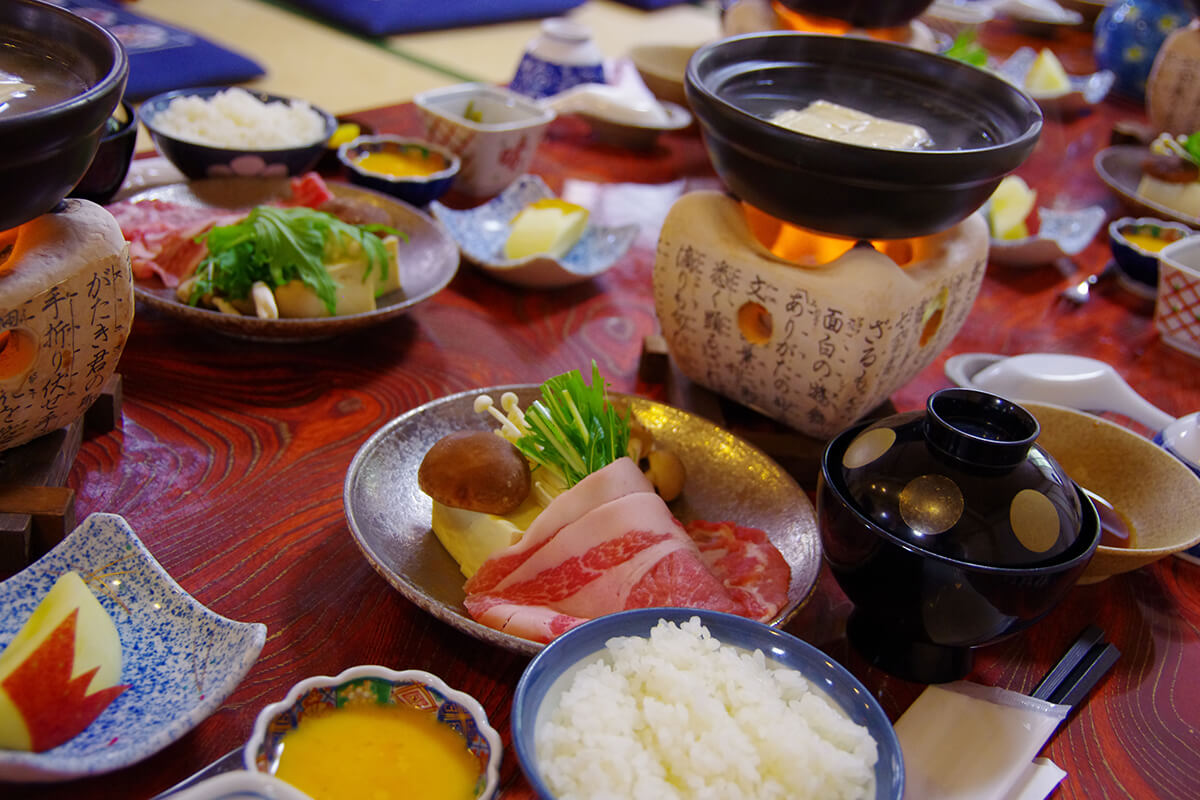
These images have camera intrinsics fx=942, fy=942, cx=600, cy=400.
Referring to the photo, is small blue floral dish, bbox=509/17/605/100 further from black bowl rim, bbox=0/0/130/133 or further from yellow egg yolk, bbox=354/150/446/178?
black bowl rim, bbox=0/0/130/133

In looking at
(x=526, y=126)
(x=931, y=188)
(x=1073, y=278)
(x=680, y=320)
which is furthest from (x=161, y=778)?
(x=1073, y=278)

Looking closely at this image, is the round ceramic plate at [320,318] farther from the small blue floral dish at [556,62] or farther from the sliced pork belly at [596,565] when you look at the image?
the small blue floral dish at [556,62]

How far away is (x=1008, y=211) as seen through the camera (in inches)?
106

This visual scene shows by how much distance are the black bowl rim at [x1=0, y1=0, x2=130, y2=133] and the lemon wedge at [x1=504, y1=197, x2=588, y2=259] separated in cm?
109

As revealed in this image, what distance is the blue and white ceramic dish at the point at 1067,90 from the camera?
385cm

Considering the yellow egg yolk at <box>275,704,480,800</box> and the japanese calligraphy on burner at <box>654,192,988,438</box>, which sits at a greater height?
the japanese calligraphy on burner at <box>654,192,988,438</box>

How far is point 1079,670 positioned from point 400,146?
6.28 ft

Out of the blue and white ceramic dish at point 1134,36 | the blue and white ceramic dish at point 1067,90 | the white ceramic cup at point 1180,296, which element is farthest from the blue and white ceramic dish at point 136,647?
the blue and white ceramic dish at point 1134,36

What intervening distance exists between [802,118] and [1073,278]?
145 cm

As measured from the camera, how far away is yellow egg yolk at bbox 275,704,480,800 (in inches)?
36.8

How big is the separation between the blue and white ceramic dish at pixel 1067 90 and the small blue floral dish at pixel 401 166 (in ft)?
8.36

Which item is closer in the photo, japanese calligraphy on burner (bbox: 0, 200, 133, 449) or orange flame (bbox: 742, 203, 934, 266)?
japanese calligraphy on burner (bbox: 0, 200, 133, 449)

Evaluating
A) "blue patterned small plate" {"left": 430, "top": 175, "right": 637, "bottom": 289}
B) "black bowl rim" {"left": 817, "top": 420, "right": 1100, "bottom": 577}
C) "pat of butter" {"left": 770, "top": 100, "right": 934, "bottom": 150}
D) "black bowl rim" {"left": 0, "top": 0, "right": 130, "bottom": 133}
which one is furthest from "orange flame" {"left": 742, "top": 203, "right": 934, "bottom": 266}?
"black bowl rim" {"left": 0, "top": 0, "right": 130, "bottom": 133}

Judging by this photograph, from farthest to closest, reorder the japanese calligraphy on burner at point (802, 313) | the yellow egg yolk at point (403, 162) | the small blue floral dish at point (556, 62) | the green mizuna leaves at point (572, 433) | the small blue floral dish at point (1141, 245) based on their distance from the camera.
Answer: the small blue floral dish at point (556, 62), the small blue floral dish at point (1141, 245), the yellow egg yolk at point (403, 162), the japanese calligraphy on burner at point (802, 313), the green mizuna leaves at point (572, 433)
